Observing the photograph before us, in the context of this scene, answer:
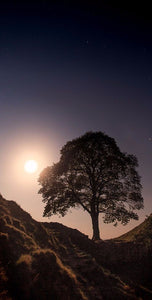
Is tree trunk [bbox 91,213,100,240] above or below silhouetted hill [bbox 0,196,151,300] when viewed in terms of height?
above

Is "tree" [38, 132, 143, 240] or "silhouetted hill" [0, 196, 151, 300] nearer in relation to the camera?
"silhouetted hill" [0, 196, 151, 300]

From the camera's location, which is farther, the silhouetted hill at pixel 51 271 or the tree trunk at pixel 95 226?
the tree trunk at pixel 95 226

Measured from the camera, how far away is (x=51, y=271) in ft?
39.6

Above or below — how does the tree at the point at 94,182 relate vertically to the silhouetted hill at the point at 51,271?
above

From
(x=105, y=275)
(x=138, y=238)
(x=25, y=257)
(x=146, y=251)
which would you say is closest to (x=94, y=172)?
(x=138, y=238)

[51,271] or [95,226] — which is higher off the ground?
[95,226]

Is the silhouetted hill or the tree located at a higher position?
the tree

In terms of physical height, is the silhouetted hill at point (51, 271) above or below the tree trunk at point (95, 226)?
below

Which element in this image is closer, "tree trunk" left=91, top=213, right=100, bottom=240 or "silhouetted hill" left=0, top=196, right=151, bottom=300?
"silhouetted hill" left=0, top=196, right=151, bottom=300

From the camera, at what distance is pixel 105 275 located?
49.9 feet

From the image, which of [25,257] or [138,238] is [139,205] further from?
[25,257]

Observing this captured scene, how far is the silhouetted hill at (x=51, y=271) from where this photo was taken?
10297mm

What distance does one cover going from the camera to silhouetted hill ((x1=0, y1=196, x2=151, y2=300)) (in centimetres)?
1030

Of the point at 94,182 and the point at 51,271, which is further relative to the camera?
the point at 94,182
